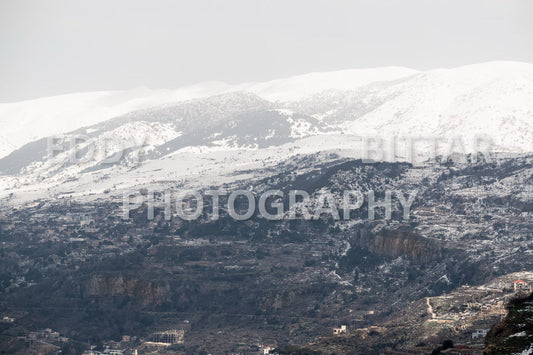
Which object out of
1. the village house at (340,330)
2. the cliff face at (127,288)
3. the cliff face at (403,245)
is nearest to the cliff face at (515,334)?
the village house at (340,330)

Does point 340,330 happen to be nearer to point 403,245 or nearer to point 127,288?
point 403,245

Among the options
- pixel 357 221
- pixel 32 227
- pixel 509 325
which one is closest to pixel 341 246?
pixel 357 221

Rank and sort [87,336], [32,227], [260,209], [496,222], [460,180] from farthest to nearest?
[32,227] < [260,209] < [460,180] < [496,222] < [87,336]

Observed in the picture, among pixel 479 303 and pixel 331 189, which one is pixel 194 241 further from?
pixel 479 303

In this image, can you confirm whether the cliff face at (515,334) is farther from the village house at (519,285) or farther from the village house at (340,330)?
the village house at (340,330)

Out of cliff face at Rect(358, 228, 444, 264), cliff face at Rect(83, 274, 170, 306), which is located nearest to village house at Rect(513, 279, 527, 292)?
cliff face at Rect(358, 228, 444, 264)

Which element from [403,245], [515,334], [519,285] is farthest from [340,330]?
[515,334]

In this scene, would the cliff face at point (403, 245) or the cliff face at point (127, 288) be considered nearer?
the cliff face at point (403, 245)
